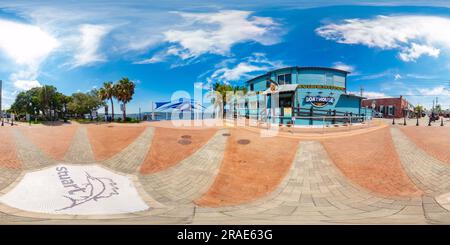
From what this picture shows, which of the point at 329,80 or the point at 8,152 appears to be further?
the point at 329,80

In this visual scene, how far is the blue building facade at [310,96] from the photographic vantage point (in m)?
5.17

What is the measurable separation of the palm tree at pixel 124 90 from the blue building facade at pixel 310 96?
3554 mm

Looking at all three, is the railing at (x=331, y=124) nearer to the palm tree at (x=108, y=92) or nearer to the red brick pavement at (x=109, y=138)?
the red brick pavement at (x=109, y=138)

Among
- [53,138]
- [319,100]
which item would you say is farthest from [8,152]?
[319,100]

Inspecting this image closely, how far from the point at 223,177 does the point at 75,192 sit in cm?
341

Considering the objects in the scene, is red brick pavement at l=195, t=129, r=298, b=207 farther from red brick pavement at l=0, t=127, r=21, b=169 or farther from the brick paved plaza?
red brick pavement at l=0, t=127, r=21, b=169

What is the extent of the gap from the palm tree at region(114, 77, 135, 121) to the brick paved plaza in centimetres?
70

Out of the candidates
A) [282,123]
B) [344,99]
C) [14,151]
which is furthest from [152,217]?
[344,99]

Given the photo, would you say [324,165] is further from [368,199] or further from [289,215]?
[289,215]

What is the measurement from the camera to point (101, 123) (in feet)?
14.5

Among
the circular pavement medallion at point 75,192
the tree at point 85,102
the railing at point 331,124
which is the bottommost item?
the circular pavement medallion at point 75,192

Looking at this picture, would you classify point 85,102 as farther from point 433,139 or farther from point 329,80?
point 433,139

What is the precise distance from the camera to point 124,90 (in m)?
4.04

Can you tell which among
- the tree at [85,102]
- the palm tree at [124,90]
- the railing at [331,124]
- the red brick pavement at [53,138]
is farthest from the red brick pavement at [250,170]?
the red brick pavement at [53,138]
